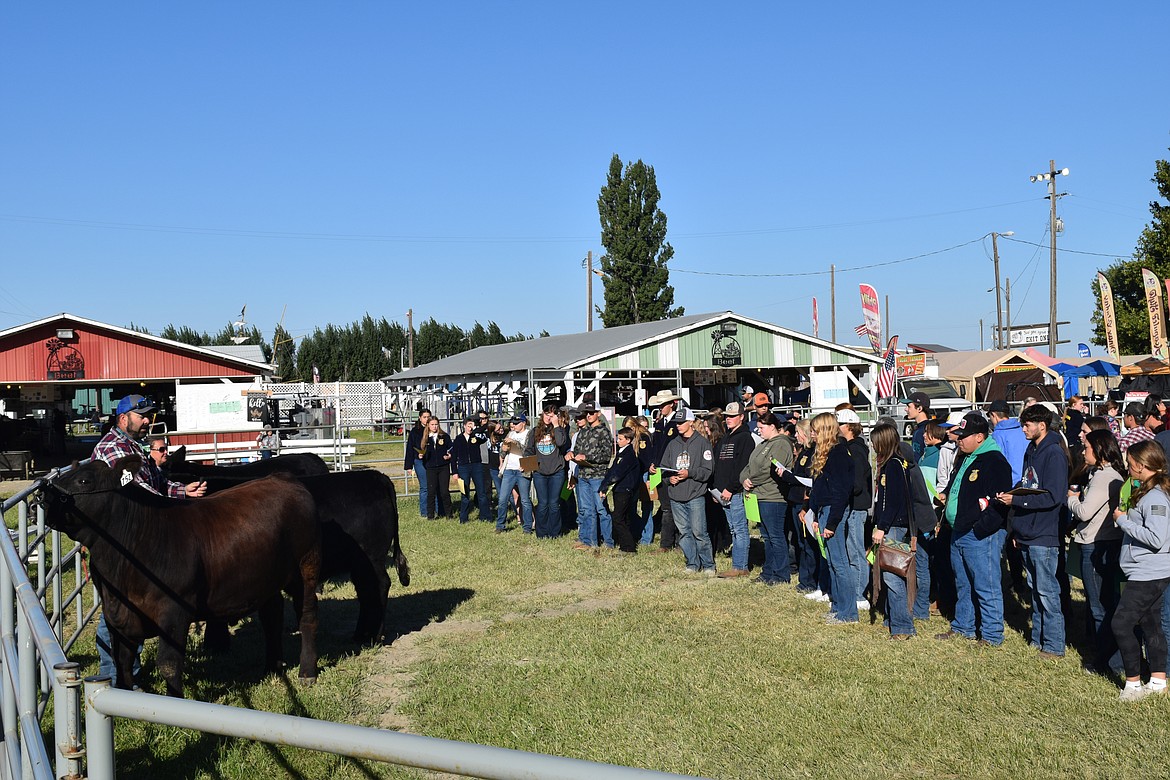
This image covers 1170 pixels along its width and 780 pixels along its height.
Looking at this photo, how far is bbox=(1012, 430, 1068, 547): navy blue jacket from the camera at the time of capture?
729 centimetres

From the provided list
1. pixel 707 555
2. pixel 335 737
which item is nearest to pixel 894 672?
pixel 707 555

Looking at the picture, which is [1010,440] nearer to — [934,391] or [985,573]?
[985,573]

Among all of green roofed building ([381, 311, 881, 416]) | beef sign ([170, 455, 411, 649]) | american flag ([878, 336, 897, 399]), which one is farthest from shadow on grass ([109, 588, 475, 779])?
green roofed building ([381, 311, 881, 416])

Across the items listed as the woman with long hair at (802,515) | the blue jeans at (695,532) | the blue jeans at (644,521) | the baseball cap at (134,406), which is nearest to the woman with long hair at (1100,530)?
the woman with long hair at (802,515)

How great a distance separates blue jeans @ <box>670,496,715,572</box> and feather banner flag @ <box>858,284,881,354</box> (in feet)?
39.0

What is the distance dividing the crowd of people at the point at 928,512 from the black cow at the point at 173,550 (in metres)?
4.75

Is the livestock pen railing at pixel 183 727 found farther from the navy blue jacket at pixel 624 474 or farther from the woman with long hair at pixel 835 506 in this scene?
the navy blue jacket at pixel 624 474

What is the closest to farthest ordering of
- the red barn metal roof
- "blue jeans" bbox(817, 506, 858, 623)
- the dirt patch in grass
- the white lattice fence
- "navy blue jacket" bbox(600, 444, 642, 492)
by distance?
the dirt patch in grass
"blue jeans" bbox(817, 506, 858, 623)
"navy blue jacket" bbox(600, 444, 642, 492)
the red barn metal roof
the white lattice fence

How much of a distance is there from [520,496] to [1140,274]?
28.3 m

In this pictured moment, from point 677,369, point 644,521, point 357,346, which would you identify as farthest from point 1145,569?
point 357,346

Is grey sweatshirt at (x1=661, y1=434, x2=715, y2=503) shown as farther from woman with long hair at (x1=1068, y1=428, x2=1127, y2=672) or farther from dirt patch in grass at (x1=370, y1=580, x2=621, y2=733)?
woman with long hair at (x1=1068, y1=428, x2=1127, y2=672)

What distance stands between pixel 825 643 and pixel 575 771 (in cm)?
671

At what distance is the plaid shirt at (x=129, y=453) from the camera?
21.0ft

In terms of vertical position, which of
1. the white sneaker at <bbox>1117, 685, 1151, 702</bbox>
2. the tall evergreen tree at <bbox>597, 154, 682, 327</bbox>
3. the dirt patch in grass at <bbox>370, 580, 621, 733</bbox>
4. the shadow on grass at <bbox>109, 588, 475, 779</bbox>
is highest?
the tall evergreen tree at <bbox>597, 154, 682, 327</bbox>
